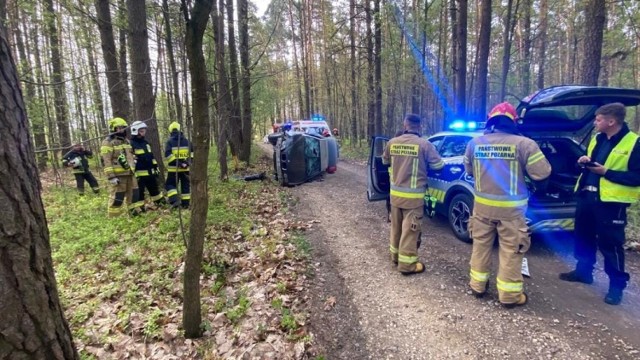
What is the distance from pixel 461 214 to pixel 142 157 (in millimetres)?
6833

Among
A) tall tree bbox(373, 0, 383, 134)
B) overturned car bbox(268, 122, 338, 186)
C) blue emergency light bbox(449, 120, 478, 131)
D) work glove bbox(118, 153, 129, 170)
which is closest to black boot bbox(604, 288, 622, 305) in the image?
blue emergency light bbox(449, 120, 478, 131)

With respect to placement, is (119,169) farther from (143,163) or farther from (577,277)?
(577,277)

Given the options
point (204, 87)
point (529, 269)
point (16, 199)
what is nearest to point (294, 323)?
point (204, 87)

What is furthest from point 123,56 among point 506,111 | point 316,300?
point 506,111

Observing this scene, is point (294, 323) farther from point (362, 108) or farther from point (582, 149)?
point (362, 108)

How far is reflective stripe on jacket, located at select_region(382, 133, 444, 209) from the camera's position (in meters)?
4.67

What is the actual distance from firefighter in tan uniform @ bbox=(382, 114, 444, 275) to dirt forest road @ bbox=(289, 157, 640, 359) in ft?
0.91

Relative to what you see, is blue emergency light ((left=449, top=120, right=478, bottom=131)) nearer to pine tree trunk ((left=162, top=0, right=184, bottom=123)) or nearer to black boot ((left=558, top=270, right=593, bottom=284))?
black boot ((left=558, top=270, right=593, bottom=284))

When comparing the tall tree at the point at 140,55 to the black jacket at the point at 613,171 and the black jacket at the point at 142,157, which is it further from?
the black jacket at the point at 613,171

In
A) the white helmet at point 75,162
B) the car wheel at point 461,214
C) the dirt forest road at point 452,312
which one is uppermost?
the white helmet at point 75,162

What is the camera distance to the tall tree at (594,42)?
7.70 meters

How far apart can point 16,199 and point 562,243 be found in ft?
22.0

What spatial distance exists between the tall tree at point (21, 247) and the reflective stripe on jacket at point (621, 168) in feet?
16.3

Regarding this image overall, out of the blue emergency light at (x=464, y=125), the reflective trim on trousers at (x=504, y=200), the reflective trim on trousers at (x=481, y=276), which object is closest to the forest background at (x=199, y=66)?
the blue emergency light at (x=464, y=125)
